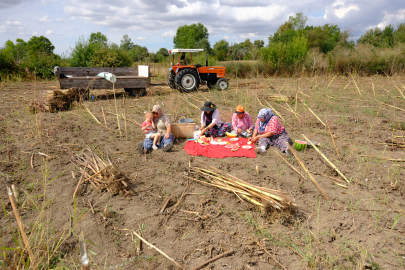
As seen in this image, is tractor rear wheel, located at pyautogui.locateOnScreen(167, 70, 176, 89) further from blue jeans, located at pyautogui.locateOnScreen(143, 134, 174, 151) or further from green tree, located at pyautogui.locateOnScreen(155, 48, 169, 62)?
green tree, located at pyautogui.locateOnScreen(155, 48, 169, 62)

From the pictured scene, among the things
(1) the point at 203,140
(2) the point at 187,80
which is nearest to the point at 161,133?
(1) the point at 203,140

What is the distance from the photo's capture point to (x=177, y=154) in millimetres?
4926

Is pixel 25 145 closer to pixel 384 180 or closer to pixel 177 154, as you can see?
pixel 177 154

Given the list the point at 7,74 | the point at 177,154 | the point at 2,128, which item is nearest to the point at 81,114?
the point at 2,128

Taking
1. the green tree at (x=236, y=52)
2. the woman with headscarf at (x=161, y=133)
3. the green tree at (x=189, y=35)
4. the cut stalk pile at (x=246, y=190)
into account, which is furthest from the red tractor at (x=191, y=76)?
the green tree at (x=189, y=35)

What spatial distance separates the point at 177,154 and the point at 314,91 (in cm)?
741

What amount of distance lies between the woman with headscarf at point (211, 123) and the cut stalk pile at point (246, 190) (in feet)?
6.26

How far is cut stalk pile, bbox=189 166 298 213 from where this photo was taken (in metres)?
2.88

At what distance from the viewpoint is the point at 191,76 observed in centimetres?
1086

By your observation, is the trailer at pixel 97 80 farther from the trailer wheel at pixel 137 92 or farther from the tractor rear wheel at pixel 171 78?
the tractor rear wheel at pixel 171 78

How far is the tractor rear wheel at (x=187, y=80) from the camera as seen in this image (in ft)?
35.0

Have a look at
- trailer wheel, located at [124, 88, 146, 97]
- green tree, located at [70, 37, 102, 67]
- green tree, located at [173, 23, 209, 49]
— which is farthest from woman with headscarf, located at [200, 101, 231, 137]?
green tree, located at [173, 23, 209, 49]

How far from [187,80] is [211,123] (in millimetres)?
5494

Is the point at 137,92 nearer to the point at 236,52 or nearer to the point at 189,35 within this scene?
the point at 236,52
